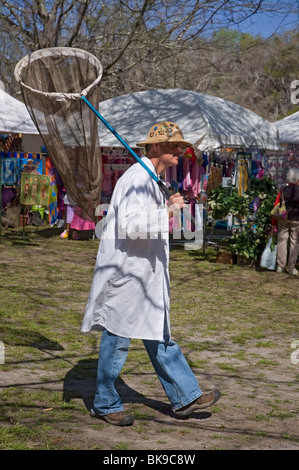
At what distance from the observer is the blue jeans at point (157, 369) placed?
14.4 ft

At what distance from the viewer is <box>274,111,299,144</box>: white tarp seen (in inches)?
643

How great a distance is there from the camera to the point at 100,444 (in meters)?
4.09

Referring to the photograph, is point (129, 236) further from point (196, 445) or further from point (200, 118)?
point (200, 118)

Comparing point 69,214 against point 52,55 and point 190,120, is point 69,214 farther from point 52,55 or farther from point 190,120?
point 52,55

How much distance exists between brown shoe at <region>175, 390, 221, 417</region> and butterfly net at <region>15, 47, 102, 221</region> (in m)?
2.04

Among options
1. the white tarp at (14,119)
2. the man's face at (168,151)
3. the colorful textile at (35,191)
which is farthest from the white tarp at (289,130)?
the man's face at (168,151)

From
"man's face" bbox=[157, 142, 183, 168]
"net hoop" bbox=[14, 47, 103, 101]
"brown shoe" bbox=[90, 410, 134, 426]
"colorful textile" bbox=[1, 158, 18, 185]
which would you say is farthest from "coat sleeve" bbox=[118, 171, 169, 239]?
"colorful textile" bbox=[1, 158, 18, 185]

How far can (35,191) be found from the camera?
526 inches

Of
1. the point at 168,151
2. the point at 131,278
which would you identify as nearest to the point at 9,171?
the point at 168,151

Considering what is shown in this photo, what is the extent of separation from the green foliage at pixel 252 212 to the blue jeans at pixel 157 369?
742 centimetres

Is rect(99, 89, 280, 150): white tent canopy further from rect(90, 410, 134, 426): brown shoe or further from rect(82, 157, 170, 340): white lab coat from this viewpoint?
rect(90, 410, 134, 426): brown shoe
